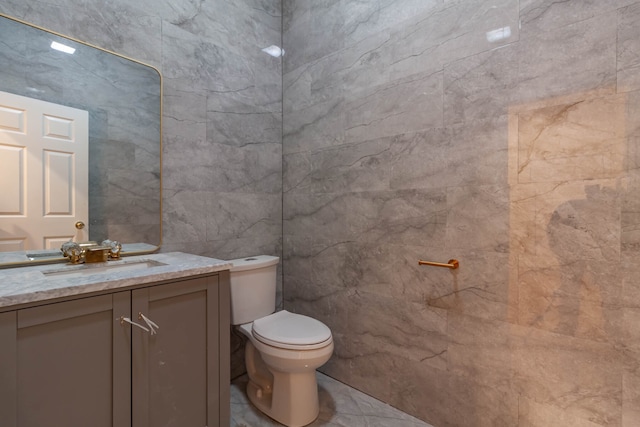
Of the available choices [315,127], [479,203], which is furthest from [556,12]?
[315,127]

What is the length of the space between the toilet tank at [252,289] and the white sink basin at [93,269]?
474 mm

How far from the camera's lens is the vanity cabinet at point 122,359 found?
101 centimetres

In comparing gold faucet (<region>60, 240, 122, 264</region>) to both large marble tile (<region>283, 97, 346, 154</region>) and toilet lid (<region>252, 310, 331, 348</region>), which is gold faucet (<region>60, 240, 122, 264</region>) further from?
large marble tile (<region>283, 97, 346, 154</region>)

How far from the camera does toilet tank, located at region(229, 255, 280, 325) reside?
191cm

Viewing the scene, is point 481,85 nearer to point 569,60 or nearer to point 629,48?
point 569,60

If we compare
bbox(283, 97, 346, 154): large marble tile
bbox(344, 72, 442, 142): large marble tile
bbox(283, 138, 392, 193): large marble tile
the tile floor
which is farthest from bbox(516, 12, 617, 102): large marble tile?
the tile floor

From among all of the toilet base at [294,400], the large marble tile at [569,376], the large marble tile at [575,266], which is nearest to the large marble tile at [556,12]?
the large marble tile at [575,266]

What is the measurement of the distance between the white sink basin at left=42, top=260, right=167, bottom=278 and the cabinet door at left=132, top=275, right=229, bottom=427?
259mm

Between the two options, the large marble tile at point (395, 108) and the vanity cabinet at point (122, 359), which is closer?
the vanity cabinet at point (122, 359)

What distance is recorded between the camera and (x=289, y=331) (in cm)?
173

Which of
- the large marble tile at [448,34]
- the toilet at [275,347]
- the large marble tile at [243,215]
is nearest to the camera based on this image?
the large marble tile at [448,34]

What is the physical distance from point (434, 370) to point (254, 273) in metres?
1.15

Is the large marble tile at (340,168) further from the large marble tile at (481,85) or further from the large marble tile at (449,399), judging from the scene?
the large marble tile at (449,399)

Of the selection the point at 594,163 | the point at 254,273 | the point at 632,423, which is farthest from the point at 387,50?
the point at 632,423
